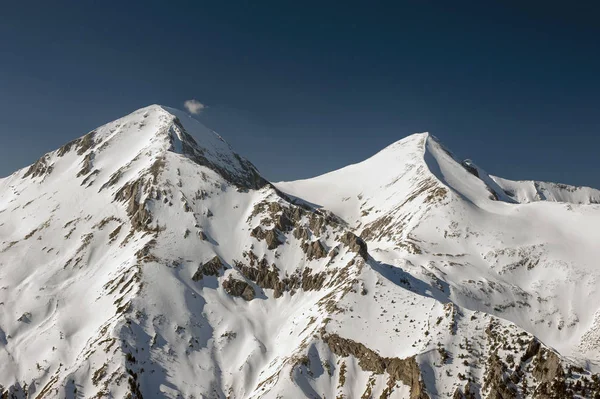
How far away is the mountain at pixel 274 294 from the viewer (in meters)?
83.5

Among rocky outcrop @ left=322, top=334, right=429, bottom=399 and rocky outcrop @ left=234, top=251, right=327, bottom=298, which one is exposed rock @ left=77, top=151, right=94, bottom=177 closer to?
rocky outcrop @ left=234, top=251, right=327, bottom=298

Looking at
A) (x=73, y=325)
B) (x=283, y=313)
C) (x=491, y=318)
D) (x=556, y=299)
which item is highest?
(x=73, y=325)

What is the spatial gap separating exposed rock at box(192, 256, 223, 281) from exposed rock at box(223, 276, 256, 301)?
4.89 meters

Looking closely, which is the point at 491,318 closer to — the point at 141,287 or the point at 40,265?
the point at 141,287

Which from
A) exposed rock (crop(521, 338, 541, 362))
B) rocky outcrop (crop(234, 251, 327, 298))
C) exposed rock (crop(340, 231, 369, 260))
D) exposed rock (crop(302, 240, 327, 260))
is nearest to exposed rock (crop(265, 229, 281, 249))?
rocky outcrop (crop(234, 251, 327, 298))

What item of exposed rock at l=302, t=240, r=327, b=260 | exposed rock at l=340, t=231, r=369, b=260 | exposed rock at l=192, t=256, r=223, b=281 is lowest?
exposed rock at l=340, t=231, r=369, b=260

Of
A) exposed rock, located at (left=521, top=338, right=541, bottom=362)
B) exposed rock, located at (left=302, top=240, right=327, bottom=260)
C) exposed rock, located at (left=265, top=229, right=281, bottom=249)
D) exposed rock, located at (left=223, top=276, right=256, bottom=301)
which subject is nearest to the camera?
exposed rock, located at (left=521, top=338, right=541, bottom=362)

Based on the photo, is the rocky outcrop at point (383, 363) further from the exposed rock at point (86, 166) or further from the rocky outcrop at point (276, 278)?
the exposed rock at point (86, 166)

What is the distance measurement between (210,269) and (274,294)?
70.4ft

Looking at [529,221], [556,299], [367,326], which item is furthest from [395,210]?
[367,326]

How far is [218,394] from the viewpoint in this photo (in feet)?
320

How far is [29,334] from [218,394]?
61897 millimetres

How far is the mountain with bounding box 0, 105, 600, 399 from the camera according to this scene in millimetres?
83500

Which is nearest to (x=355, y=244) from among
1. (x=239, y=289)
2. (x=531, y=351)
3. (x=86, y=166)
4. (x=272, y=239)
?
(x=272, y=239)
